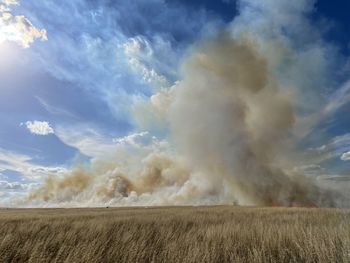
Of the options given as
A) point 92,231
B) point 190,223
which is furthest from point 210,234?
point 190,223

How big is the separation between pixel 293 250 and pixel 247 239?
190cm

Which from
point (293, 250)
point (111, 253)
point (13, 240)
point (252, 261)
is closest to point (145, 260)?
point (111, 253)

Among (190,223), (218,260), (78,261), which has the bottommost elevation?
(78,261)

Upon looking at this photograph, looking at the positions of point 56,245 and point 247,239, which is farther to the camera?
point 247,239

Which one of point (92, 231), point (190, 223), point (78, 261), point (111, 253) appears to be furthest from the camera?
point (190, 223)

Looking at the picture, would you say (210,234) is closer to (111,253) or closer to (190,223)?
(111,253)

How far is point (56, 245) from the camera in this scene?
8836mm

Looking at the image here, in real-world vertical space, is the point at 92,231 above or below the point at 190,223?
below

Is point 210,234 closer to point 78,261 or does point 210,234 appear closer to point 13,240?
point 78,261

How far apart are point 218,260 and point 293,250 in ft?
6.98

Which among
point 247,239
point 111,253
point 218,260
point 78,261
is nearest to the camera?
point 78,261

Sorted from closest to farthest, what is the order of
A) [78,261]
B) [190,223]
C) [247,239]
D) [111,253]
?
[78,261] → [111,253] → [247,239] → [190,223]

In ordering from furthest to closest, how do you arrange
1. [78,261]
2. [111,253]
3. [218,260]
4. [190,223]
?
[190,223] < [111,253] < [218,260] < [78,261]

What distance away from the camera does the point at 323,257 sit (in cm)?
663
